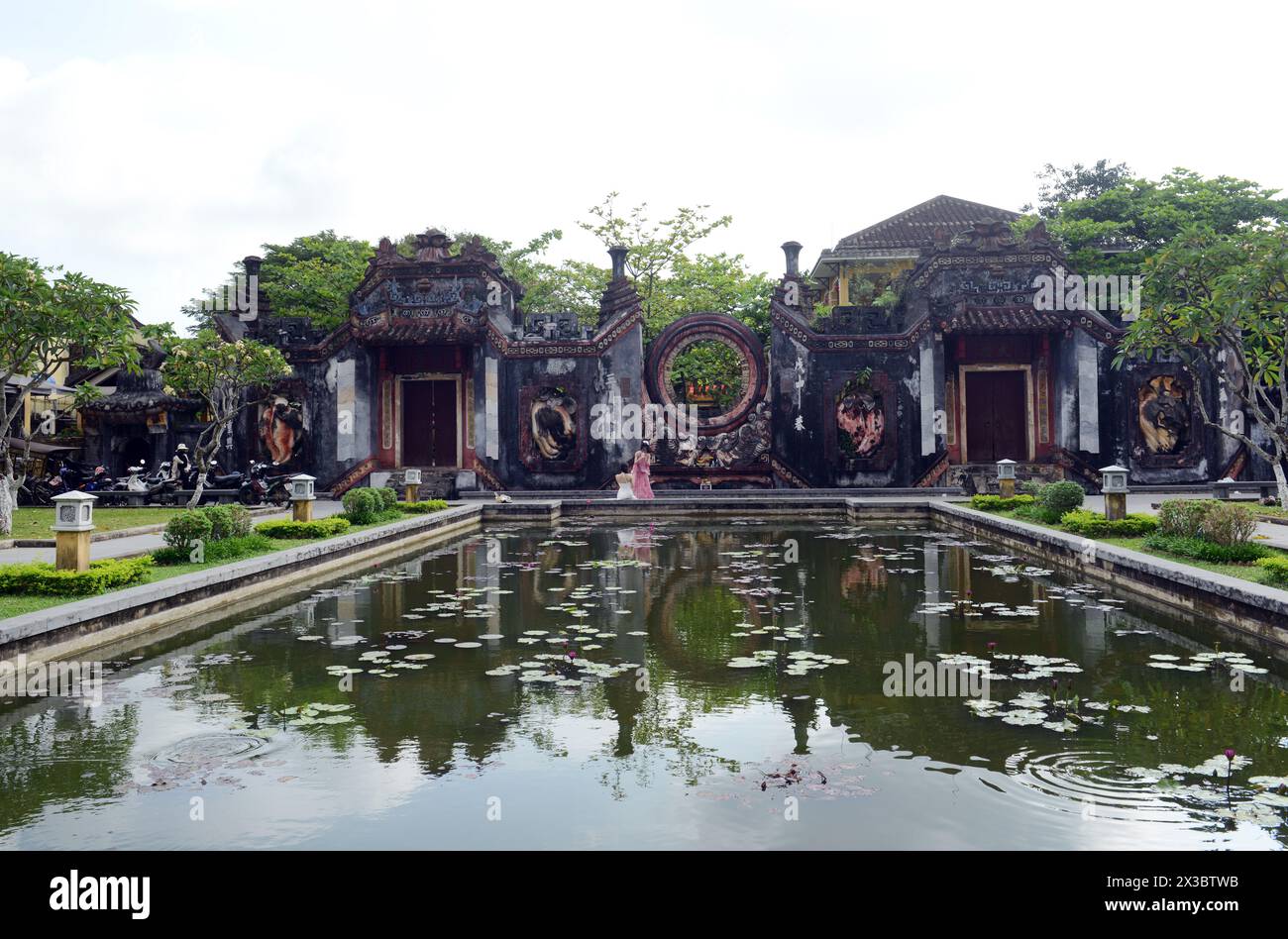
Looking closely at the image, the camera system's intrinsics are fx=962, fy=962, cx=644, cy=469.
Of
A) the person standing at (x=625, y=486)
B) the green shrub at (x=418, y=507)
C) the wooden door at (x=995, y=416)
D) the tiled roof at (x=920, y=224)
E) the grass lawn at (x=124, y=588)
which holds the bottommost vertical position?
the grass lawn at (x=124, y=588)

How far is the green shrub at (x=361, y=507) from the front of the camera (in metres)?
13.5

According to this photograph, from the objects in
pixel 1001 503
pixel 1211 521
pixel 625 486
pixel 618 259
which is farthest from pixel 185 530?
pixel 618 259

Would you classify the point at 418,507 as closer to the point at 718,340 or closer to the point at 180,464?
the point at 180,464

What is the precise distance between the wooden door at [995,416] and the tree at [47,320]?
16601 millimetres

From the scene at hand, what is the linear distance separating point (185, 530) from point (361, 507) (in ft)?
14.2

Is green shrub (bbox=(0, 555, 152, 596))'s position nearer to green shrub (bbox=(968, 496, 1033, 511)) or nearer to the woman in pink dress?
green shrub (bbox=(968, 496, 1033, 511))

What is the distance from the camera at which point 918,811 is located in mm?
3383

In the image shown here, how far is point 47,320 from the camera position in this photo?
11.7 metres

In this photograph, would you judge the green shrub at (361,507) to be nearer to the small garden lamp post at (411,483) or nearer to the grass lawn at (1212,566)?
the small garden lamp post at (411,483)

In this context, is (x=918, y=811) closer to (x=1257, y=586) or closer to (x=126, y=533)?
(x=1257, y=586)

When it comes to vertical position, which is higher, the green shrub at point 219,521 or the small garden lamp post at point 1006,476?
the small garden lamp post at point 1006,476

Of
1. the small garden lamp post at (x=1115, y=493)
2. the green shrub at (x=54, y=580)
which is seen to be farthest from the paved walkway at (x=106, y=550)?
the small garden lamp post at (x=1115, y=493)

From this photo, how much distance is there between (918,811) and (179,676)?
4.34 metres
